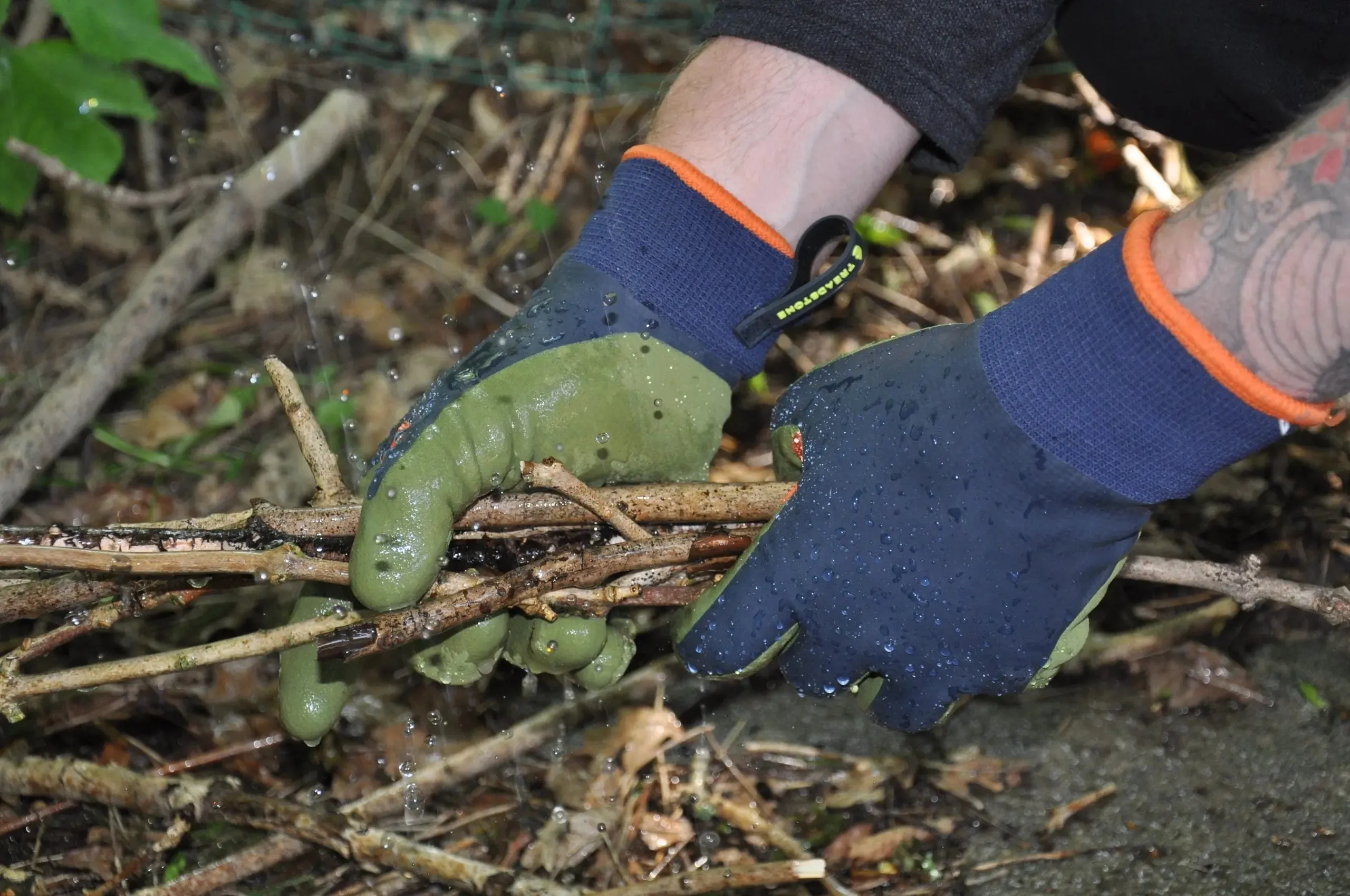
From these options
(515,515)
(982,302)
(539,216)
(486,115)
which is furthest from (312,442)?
(486,115)

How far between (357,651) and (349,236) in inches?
82.0

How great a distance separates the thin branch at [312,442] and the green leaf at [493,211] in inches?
66.4

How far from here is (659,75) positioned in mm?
3812

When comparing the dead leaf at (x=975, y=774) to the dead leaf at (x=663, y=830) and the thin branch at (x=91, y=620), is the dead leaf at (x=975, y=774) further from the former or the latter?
the thin branch at (x=91, y=620)

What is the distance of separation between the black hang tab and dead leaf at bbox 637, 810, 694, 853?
34.3 inches

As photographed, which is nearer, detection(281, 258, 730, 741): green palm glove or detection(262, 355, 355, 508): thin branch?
detection(281, 258, 730, 741): green palm glove

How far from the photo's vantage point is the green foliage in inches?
88.1

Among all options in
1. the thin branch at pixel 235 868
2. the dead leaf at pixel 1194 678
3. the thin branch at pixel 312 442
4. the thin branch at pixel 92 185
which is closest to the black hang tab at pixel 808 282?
the thin branch at pixel 312 442

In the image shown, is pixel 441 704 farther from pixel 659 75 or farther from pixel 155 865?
pixel 659 75

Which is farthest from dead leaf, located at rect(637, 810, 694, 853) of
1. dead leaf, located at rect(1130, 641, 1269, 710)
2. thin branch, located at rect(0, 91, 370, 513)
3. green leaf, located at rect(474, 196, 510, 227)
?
green leaf, located at rect(474, 196, 510, 227)

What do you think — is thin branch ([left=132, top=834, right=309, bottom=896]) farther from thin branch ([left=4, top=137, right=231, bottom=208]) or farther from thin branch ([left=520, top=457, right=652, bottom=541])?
thin branch ([left=4, top=137, right=231, bottom=208])

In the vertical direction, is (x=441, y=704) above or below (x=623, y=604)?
below

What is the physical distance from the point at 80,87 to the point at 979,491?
6.39 ft

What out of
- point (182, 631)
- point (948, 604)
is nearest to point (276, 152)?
point (182, 631)
